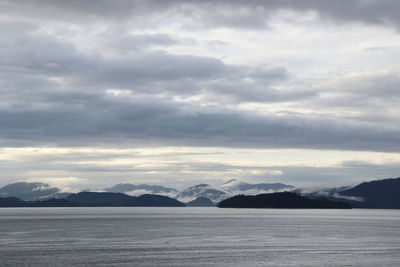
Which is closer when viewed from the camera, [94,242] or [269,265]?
[269,265]

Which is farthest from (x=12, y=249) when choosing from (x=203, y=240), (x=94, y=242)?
(x=203, y=240)

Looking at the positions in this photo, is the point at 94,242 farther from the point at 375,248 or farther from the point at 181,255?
the point at 375,248

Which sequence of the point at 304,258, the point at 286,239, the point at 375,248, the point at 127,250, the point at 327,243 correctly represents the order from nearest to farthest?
the point at 304,258, the point at 127,250, the point at 375,248, the point at 327,243, the point at 286,239

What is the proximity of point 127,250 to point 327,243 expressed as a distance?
68.6 meters

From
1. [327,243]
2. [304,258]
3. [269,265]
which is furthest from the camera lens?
[327,243]

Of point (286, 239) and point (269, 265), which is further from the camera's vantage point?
point (286, 239)

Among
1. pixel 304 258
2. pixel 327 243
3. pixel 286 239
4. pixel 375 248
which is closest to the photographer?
pixel 304 258

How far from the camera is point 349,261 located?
127 meters

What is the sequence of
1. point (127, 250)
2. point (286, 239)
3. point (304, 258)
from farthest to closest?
point (286, 239) < point (127, 250) < point (304, 258)

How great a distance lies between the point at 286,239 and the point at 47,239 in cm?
8536

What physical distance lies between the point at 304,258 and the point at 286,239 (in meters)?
57.0

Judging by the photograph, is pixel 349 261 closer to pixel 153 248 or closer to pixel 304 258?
pixel 304 258

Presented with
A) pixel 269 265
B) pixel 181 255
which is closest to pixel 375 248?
pixel 269 265

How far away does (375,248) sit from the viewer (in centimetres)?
15962
